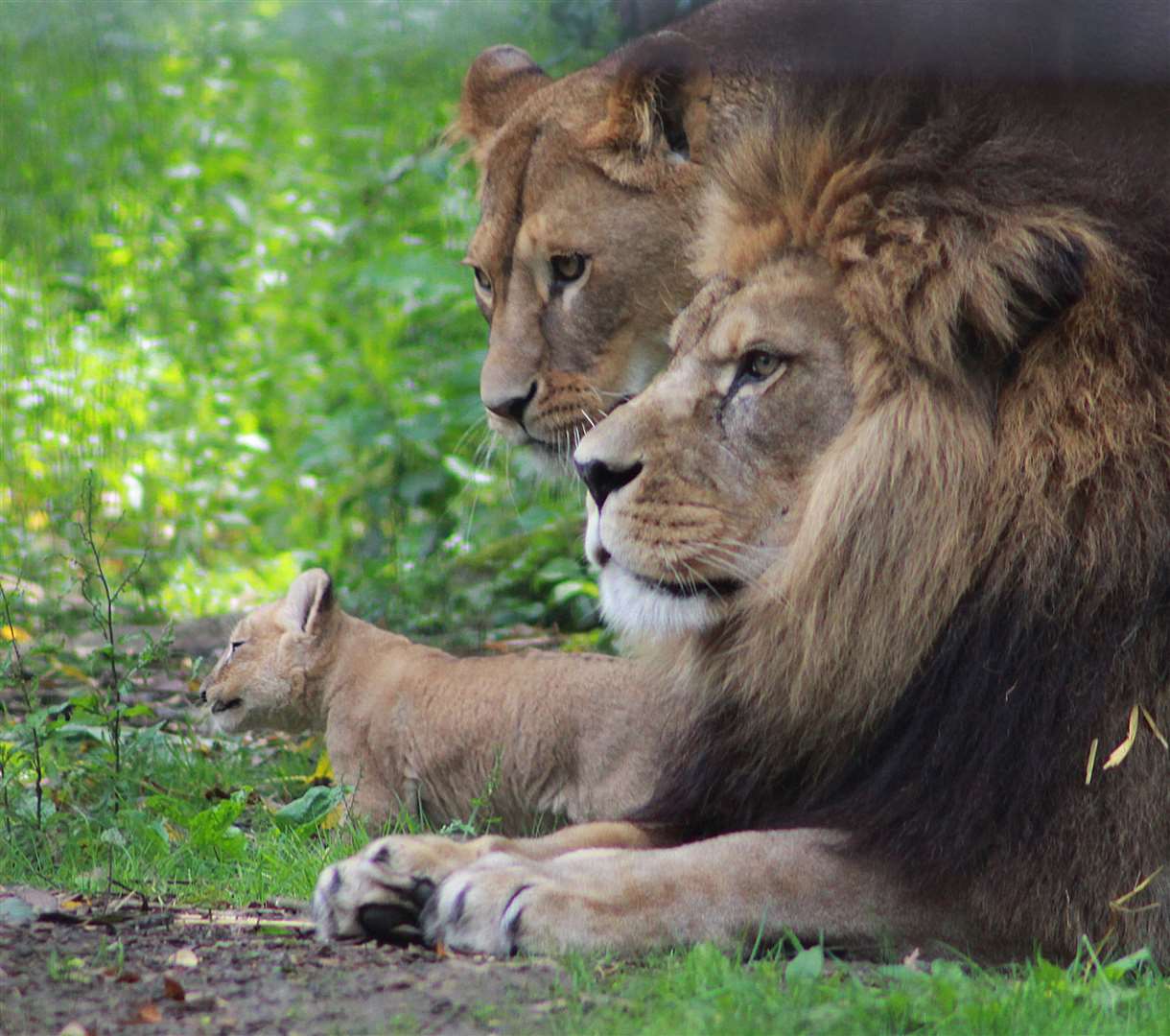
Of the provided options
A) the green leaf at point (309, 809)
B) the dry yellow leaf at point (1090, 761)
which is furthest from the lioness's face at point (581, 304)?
the dry yellow leaf at point (1090, 761)

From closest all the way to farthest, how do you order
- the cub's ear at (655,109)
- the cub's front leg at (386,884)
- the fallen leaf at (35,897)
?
the cub's front leg at (386,884), the fallen leaf at (35,897), the cub's ear at (655,109)

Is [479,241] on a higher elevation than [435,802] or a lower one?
higher

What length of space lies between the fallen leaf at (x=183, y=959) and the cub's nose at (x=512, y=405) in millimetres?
1788

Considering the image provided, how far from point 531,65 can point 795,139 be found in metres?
2.13

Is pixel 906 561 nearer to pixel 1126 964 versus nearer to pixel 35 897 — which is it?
pixel 1126 964

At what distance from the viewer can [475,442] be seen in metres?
6.59

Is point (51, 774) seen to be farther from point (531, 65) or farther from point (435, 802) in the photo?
point (531, 65)

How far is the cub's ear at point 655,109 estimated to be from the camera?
404cm

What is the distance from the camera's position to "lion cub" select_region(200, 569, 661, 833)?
4.36 meters

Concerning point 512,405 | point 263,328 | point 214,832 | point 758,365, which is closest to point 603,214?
point 512,405

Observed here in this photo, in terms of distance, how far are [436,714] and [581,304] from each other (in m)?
1.25

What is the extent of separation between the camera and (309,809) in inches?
164

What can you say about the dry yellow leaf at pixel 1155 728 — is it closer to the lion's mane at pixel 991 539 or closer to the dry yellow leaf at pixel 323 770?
the lion's mane at pixel 991 539

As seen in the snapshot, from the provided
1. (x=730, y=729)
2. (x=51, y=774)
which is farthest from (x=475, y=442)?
(x=730, y=729)
